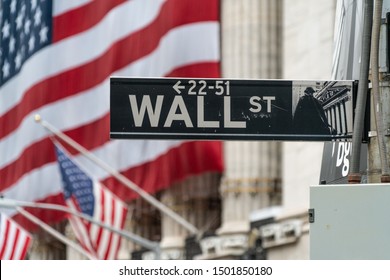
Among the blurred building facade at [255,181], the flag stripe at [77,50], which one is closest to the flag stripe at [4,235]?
the blurred building facade at [255,181]

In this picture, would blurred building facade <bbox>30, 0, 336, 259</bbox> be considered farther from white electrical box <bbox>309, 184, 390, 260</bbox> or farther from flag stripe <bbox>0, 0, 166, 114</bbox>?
white electrical box <bbox>309, 184, 390, 260</bbox>

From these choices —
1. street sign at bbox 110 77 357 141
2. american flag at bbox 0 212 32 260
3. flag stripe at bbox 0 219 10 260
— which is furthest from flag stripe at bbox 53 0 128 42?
street sign at bbox 110 77 357 141

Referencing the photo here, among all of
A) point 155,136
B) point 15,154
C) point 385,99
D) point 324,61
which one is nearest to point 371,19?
point 385,99

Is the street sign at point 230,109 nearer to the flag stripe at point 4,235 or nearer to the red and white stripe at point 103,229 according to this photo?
the flag stripe at point 4,235

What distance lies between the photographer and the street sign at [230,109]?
302 inches

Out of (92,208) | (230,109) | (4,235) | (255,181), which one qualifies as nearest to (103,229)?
(92,208)

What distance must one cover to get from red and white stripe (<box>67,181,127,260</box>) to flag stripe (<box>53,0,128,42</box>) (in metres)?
13.4

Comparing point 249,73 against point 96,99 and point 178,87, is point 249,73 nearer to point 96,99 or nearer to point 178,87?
point 96,99


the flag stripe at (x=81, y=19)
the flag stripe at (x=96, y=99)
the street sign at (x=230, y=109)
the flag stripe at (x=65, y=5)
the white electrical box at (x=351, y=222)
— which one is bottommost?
the white electrical box at (x=351, y=222)

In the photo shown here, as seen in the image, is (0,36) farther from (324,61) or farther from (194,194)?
(324,61)

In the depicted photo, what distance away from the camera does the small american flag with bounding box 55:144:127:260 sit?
44.2 meters

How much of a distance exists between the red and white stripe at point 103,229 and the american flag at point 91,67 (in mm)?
11764

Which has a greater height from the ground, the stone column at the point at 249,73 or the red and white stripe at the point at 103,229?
the stone column at the point at 249,73

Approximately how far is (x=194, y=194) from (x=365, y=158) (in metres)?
54.6
